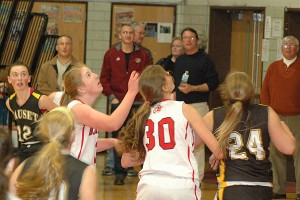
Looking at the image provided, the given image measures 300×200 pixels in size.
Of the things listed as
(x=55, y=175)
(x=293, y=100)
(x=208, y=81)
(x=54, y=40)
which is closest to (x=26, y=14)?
(x=54, y=40)

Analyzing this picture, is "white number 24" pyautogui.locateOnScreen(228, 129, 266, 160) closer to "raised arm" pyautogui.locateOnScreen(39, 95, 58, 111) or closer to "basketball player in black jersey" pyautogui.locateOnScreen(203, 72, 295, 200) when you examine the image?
"basketball player in black jersey" pyautogui.locateOnScreen(203, 72, 295, 200)

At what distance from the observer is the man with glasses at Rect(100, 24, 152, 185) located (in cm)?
1023

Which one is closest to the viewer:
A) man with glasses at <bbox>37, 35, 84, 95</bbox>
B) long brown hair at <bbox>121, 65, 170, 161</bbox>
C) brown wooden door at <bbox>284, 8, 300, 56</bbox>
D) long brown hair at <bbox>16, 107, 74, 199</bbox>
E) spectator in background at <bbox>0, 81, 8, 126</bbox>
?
long brown hair at <bbox>16, 107, 74, 199</bbox>

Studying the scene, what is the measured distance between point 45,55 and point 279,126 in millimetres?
7492

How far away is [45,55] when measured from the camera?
12.5 meters

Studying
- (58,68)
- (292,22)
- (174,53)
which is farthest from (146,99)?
(292,22)

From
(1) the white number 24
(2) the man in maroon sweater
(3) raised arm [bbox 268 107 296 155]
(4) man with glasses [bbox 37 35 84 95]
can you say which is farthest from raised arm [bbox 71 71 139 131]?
(2) the man in maroon sweater

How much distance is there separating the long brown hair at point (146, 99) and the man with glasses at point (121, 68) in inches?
184

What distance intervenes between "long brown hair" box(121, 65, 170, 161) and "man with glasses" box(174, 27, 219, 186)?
14.4 ft

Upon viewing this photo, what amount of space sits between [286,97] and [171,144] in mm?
4811

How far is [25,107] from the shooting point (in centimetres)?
720

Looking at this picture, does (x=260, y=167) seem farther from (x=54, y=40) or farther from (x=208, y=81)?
(x=54, y=40)

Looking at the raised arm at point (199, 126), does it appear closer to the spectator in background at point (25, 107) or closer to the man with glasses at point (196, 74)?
the spectator in background at point (25, 107)

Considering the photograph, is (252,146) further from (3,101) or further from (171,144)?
(3,101)
